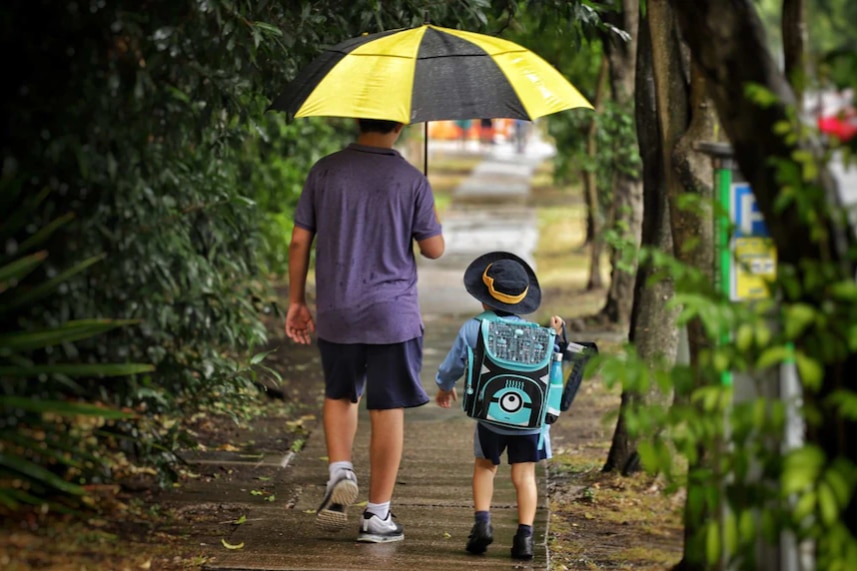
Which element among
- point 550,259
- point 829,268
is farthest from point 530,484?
point 550,259

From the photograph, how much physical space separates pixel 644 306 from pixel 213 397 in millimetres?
2303

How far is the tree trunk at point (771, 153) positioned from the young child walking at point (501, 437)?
151cm

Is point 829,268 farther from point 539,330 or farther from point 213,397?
point 213,397

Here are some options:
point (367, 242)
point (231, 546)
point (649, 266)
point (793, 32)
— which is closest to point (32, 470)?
point (231, 546)

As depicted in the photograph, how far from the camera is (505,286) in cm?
512

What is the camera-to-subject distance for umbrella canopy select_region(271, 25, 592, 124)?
5219mm

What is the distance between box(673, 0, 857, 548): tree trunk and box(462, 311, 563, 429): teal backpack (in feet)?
4.89

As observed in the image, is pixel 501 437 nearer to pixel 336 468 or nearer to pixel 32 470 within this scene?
pixel 336 468

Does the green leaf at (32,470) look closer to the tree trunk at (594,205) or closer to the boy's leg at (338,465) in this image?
A: the boy's leg at (338,465)

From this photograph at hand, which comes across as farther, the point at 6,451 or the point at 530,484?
the point at 530,484

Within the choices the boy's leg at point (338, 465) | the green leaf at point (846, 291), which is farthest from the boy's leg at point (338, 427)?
the green leaf at point (846, 291)

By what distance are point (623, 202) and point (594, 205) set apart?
394 centimetres

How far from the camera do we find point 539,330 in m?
5.04

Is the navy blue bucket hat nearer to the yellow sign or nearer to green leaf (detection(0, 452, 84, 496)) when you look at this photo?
the yellow sign
